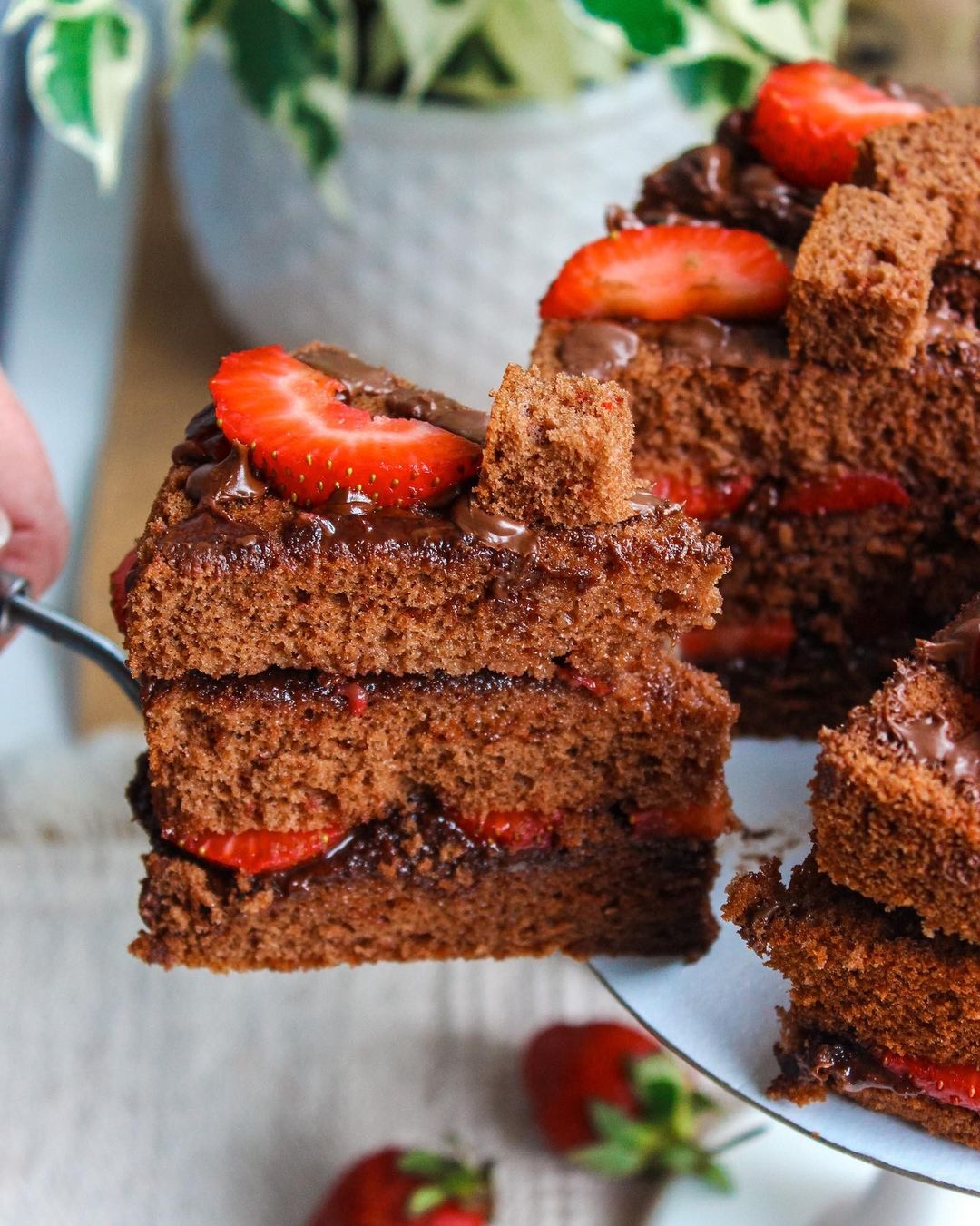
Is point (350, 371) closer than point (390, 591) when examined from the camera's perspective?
No

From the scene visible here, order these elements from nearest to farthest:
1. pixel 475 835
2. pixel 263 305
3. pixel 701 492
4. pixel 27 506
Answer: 1. pixel 475 835
2. pixel 701 492
3. pixel 27 506
4. pixel 263 305

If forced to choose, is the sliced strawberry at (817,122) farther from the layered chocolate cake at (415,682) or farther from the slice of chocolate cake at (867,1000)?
the slice of chocolate cake at (867,1000)

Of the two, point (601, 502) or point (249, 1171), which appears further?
point (249, 1171)

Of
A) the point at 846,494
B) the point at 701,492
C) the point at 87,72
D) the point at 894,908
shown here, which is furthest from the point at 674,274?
the point at 87,72

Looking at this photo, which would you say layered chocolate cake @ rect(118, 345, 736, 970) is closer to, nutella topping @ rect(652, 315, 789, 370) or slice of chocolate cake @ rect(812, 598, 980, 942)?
slice of chocolate cake @ rect(812, 598, 980, 942)

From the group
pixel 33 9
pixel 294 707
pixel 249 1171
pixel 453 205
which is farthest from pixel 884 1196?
pixel 33 9

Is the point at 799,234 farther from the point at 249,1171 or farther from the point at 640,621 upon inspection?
the point at 249,1171

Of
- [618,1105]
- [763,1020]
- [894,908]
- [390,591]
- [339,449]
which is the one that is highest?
[339,449]

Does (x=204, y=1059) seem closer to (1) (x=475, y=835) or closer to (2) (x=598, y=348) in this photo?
(1) (x=475, y=835)
